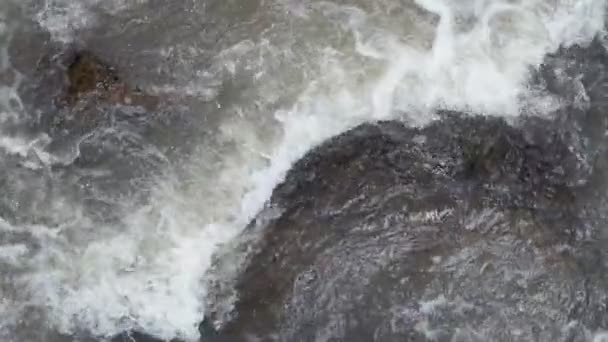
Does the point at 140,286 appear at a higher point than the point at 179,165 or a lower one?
lower

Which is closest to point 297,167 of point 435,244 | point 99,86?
point 435,244

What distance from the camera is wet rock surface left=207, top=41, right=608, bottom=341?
695cm

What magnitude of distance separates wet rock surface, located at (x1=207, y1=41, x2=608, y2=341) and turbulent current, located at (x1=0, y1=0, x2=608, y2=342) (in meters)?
0.02

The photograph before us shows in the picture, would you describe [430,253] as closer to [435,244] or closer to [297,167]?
[435,244]

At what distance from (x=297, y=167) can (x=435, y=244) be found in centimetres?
163

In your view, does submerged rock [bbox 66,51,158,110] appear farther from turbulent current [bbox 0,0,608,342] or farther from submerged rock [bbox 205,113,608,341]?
submerged rock [bbox 205,113,608,341]

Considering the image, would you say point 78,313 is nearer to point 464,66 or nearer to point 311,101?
point 311,101

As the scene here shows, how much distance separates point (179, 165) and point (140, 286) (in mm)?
1362

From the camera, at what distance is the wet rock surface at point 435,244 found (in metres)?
6.95

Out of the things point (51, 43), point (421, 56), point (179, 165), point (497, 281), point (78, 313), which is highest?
point (51, 43)

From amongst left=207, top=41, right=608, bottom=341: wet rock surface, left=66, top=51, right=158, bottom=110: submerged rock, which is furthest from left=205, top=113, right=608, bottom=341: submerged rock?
left=66, top=51, right=158, bottom=110: submerged rock

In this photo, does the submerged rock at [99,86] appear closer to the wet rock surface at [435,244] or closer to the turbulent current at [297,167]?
the turbulent current at [297,167]

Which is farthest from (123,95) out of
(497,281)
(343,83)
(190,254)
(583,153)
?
(583,153)

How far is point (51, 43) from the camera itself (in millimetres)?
7633
